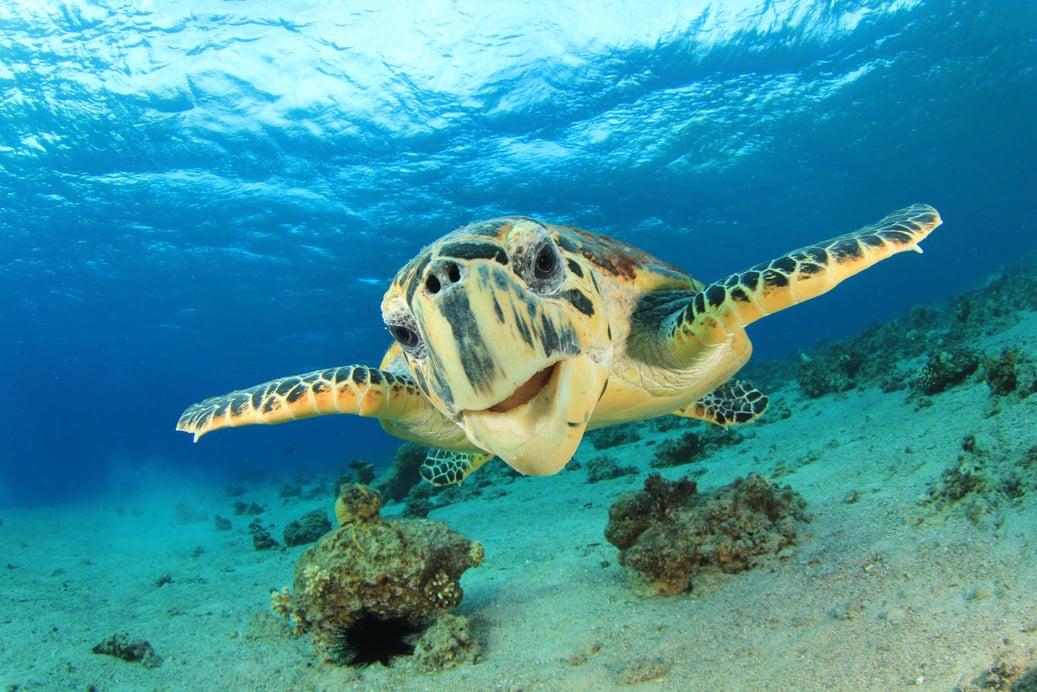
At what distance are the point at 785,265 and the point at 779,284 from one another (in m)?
0.22

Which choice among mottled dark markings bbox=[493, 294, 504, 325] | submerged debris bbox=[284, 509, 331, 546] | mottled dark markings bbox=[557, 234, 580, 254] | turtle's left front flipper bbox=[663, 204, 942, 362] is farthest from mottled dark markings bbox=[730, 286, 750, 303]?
submerged debris bbox=[284, 509, 331, 546]

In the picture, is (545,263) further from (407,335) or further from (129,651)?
(129,651)

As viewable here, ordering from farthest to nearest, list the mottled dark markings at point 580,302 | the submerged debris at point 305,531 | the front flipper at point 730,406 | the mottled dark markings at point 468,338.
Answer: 1. the submerged debris at point 305,531
2. the front flipper at point 730,406
3. the mottled dark markings at point 580,302
4. the mottled dark markings at point 468,338

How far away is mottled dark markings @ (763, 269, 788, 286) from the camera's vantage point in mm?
2777

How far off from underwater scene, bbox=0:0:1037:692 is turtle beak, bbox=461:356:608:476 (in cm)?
2

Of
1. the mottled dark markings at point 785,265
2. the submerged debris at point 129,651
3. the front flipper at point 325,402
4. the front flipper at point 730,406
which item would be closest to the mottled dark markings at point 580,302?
the mottled dark markings at point 785,265

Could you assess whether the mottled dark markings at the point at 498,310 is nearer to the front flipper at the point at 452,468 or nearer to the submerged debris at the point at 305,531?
the front flipper at the point at 452,468

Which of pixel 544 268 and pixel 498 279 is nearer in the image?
pixel 498 279

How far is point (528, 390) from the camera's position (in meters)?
2.08

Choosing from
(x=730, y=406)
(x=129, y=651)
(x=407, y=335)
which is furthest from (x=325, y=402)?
(x=730, y=406)

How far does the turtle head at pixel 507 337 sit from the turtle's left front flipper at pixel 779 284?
915 millimetres

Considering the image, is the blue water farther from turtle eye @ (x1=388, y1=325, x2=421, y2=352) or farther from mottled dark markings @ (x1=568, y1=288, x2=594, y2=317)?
mottled dark markings @ (x1=568, y1=288, x2=594, y2=317)

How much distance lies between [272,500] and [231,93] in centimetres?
1350

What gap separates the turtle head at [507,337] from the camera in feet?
5.93
